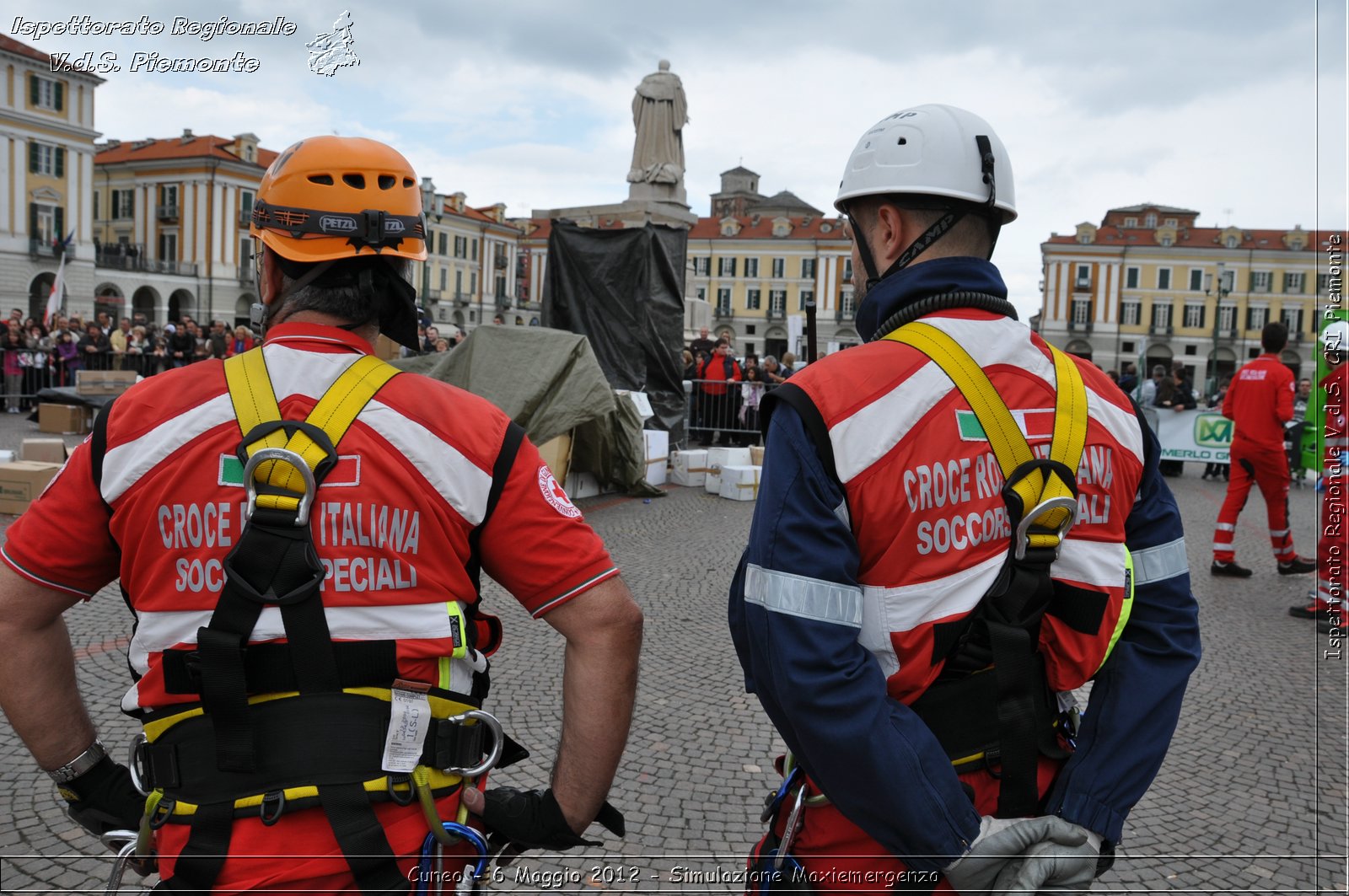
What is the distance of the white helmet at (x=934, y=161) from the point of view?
1.96 meters

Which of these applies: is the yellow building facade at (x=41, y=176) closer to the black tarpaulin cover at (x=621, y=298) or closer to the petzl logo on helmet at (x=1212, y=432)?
the black tarpaulin cover at (x=621, y=298)

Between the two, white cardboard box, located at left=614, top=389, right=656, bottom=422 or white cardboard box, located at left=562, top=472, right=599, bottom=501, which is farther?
white cardboard box, located at left=614, top=389, right=656, bottom=422

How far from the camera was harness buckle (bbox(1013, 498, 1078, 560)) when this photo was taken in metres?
1.80

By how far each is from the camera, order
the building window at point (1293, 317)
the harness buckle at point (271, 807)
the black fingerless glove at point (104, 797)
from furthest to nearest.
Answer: the building window at point (1293, 317)
the black fingerless glove at point (104, 797)
the harness buckle at point (271, 807)

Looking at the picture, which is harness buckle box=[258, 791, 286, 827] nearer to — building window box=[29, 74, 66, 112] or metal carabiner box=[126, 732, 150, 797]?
metal carabiner box=[126, 732, 150, 797]

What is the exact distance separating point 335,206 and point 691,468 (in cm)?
1138

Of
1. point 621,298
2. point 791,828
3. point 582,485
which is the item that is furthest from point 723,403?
point 791,828

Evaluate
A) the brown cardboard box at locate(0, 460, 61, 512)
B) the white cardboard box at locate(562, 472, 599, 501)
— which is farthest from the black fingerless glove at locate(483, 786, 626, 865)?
the white cardboard box at locate(562, 472, 599, 501)

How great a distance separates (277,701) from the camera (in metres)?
1.64

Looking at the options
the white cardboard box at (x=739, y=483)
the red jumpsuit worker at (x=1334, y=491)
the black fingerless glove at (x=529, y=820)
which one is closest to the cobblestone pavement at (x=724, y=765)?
the red jumpsuit worker at (x=1334, y=491)

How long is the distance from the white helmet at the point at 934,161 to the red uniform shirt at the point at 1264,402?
7.74 m

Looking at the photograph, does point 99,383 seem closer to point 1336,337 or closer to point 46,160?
point 1336,337

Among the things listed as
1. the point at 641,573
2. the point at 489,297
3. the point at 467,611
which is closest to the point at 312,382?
the point at 467,611

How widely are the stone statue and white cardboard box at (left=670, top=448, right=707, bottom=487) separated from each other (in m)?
4.83
